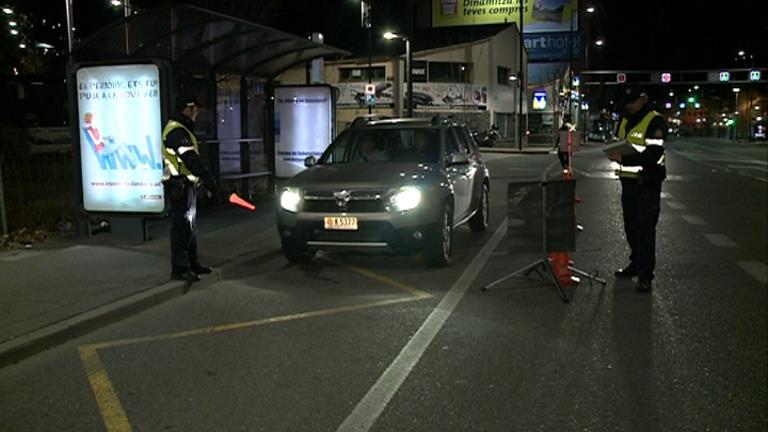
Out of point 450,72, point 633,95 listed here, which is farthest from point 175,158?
point 450,72

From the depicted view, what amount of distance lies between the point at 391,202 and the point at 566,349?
3228mm

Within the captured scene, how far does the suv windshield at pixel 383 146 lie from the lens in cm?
1012

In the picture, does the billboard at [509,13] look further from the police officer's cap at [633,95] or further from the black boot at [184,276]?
the black boot at [184,276]

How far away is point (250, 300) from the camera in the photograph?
7906 mm

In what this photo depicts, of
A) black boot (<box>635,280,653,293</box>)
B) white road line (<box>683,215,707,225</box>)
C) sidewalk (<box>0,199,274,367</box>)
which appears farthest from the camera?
white road line (<box>683,215,707,225</box>)

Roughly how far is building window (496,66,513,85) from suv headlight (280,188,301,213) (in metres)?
49.6

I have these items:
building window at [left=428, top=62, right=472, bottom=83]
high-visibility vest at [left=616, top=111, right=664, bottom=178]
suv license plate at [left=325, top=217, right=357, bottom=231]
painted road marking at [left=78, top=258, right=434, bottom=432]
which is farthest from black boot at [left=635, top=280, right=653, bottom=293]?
building window at [left=428, top=62, right=472, bottom=83]

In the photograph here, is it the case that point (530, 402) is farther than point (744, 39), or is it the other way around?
point (744, 39)

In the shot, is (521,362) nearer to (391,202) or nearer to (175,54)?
(391,202)

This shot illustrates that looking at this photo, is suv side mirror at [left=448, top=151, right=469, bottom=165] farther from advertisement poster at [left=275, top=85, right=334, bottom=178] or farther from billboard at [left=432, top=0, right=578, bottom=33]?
billboard at [left=432, top=0, right=578, bottom=33]

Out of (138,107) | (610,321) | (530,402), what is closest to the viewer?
(530,402)

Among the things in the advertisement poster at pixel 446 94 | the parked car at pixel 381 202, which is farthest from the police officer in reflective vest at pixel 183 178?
the advertisement poster at pixel 446 94

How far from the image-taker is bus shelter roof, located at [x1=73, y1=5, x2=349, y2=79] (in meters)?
10.6

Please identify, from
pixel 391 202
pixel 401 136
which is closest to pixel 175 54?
pixel 401 136
